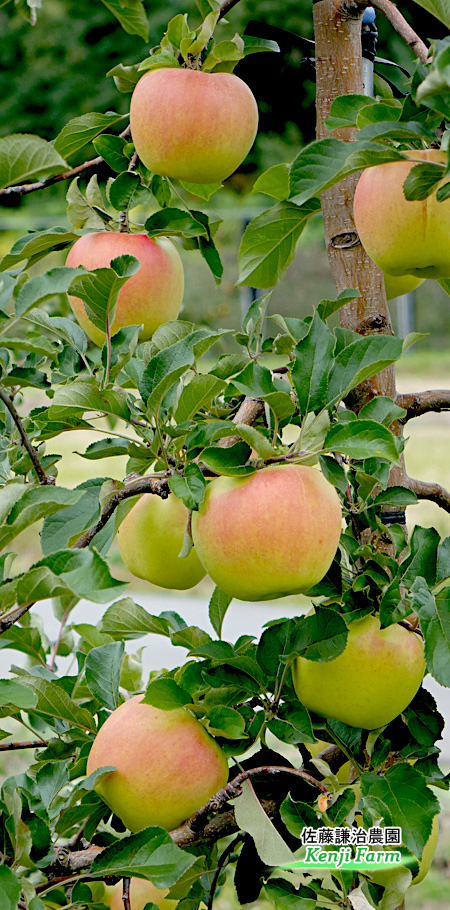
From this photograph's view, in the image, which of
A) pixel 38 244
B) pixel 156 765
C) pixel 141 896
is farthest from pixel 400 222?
pixel 141 896

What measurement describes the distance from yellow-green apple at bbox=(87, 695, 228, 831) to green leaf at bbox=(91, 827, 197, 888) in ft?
0.16

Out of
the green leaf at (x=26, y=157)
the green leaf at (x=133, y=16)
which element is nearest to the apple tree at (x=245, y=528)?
the green leaf at (x=26, y=157)

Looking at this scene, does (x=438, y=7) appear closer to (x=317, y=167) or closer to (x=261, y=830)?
(x=317, y=167)

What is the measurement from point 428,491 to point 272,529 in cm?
30

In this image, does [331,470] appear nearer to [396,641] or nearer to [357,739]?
[396,641]

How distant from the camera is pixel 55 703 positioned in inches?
26.8

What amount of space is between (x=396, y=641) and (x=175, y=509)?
0.69 ft

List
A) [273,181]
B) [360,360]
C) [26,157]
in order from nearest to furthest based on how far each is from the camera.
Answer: [26,157]
[360,360]
[273,181]

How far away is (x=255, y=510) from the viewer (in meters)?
0.56

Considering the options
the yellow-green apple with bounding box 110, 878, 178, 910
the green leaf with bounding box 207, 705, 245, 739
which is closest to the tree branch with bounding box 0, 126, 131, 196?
the green leaf with bounding box 207, 705, 245, 739

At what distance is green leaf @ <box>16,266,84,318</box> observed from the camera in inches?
23.0

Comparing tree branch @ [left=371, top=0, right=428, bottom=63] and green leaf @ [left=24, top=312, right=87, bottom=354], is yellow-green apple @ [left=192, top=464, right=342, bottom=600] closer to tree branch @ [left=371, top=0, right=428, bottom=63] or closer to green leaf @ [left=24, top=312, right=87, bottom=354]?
green leaf @ [left=24, top=312, right=87, bottom=354]

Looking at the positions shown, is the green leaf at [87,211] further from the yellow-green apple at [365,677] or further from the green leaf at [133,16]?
the yellow-green apple at [365,677]

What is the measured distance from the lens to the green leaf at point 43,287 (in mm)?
585
